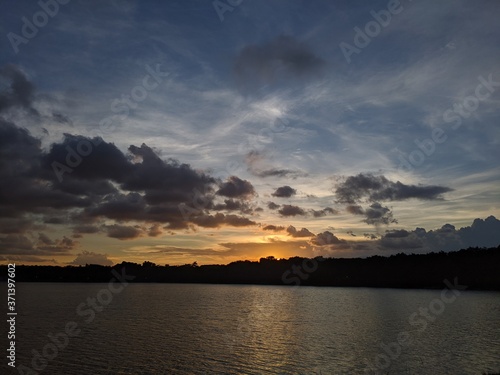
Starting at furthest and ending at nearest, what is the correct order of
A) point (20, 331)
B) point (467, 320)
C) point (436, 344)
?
point (467, 320) < point (20, 331) < point (436, 344)

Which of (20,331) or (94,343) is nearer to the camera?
(94,343)

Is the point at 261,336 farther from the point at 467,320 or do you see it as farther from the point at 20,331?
the point at 467,320

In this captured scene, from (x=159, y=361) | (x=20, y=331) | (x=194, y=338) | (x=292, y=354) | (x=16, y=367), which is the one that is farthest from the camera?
(x=20, y=331)

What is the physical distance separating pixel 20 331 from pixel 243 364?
5246 centimetres

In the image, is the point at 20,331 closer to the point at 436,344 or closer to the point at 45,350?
the point at 45,350

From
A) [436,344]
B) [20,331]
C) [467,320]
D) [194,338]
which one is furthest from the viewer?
[467,320]

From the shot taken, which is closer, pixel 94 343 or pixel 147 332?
pixel 94 343

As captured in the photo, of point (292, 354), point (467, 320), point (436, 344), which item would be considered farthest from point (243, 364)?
point (467, 320)

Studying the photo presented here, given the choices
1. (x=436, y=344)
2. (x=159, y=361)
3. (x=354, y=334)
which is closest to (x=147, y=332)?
(x=159, y=361)

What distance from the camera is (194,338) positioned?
240 ft

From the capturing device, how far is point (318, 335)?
76188mm

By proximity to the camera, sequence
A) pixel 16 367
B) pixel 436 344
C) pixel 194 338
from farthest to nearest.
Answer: pixel 194 338 → pixel 436 344 → pixel 16 367

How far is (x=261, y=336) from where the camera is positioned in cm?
7575

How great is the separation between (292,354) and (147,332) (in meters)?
35.1
